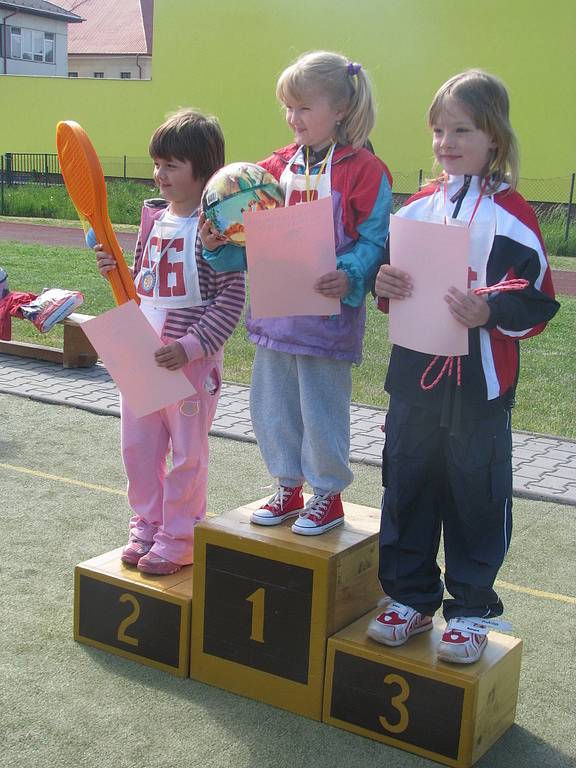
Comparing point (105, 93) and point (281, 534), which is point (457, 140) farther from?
point (105, 93)

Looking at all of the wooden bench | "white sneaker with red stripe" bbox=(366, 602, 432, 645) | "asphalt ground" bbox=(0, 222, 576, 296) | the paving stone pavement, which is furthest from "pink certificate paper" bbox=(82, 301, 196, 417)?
"asphalt ground" bbox=(0, 222, 576, 296)

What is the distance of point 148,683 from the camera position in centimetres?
301

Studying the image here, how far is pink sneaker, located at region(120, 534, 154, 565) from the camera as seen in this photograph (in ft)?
10.8

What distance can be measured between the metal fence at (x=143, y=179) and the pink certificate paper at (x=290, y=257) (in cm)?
1765

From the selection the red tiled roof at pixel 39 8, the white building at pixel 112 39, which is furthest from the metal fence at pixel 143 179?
the white building at pixel 112 39

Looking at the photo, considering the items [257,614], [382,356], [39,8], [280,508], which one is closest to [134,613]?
[257,614]

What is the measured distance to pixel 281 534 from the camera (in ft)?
9.69

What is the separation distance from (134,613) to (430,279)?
4.74 ft

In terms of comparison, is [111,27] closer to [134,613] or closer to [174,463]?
[174,463]

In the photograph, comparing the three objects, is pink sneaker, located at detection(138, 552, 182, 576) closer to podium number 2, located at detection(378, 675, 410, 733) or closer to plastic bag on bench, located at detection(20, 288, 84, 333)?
podium number 2, located at detection(378, 675, 410, 733)

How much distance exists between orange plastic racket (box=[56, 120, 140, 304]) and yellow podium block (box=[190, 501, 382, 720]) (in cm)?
82

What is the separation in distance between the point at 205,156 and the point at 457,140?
3.04ft

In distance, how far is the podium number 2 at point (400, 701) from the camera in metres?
2.70

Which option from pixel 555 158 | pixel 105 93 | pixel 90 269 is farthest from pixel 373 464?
pixel 105 93
